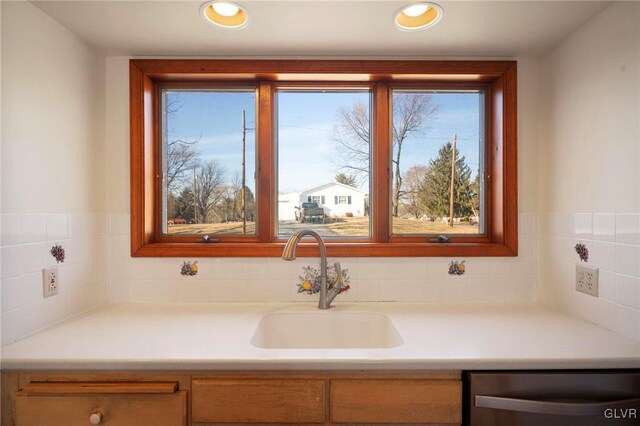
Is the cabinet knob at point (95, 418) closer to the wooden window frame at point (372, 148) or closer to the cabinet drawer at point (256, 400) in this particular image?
the cabinet drawer at point (256, 400)

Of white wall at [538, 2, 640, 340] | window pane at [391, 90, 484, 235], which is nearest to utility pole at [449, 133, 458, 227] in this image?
window pane at [391, 90, 484, 235]

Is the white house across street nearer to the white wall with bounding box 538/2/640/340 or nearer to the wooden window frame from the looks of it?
the wooden window frame

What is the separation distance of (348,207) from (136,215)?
3.60 ft

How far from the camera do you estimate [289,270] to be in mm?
1673

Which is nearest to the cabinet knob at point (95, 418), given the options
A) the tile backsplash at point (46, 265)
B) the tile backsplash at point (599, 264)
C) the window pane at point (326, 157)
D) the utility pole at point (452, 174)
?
the tile backsplash at point (46, 265)

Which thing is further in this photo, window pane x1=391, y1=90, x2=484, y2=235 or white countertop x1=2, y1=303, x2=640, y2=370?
window pane x1=391, y1=90, x2=484, y2=235

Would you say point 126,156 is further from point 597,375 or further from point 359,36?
point 597,375

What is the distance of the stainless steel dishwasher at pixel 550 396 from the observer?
1.03 metres

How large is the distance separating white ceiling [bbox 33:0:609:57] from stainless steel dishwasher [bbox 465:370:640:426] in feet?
4.44

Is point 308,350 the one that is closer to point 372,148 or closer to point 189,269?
point 189,269

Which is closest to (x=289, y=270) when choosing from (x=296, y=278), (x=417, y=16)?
(x=296, y=278)

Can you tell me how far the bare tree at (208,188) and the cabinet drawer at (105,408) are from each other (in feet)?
3.05

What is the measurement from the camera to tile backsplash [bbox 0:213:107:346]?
1.17 m

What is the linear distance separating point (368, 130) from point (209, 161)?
886 millimetres
